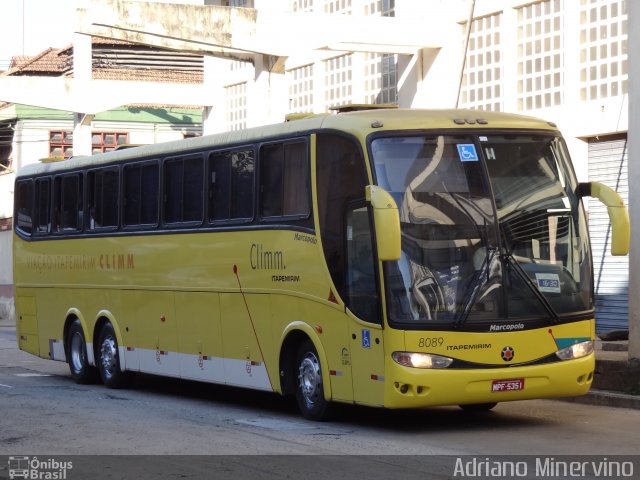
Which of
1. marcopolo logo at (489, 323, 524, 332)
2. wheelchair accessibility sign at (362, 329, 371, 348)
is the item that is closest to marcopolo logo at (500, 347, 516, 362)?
marcopolo logo at (489, 323, 524, 332)

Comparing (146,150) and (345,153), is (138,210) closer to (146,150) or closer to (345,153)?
(146,150)

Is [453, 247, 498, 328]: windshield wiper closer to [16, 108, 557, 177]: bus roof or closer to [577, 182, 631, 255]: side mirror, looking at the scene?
[577, 182, 631, 255]: side mirror

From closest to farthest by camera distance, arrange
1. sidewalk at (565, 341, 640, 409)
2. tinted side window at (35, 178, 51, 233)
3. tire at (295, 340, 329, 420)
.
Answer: tire at (295, 340, 329, 420)
sidewalk at (565, 341, 640, 409)
tinted side window at (35, 178, 51, 233)

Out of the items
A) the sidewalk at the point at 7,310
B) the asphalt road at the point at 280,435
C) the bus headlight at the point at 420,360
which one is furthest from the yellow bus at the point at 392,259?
the sidewalk at the point at 7,310

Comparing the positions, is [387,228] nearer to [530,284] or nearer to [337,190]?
[337,190]

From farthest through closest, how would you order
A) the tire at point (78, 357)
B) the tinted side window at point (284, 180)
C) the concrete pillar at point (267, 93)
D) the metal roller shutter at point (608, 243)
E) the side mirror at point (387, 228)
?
1. the concrete pillar at point (267, 93)
2. the metal roller shutter at point (608, 243)
3. the tire at point (78, 357)
4. the tinted side window at point (284, 180)
5. the side mirror at point (387, 228)

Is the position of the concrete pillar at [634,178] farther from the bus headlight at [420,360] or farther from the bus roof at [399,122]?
the bus headlight at [420,360]

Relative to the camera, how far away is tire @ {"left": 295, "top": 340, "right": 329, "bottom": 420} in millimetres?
14164

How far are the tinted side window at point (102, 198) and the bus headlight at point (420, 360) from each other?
7.40m

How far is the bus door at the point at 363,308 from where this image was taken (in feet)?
42.7

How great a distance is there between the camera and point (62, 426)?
14047mm

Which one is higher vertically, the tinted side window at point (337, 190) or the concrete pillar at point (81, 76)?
the concrete pillar at point (81, 76)

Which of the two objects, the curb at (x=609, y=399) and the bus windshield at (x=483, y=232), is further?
the curb at (x=609, y=399)
